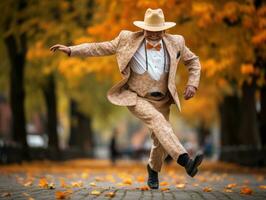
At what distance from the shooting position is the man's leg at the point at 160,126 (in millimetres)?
10359

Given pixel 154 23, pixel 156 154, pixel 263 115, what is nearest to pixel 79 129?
pixel 263 115

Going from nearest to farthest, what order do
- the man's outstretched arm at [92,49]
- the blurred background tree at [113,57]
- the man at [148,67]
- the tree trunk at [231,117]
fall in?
the man's outstretched arm at [92,49] → the man at [148,67] → the blurred background tree at [113,57] → the tree trunk at [231,117]

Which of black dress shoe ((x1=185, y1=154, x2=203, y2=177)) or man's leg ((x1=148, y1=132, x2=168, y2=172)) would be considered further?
man's leg ((x1=148, y1=132, x2=168, y2=172))

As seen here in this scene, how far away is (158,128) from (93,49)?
1382 mm

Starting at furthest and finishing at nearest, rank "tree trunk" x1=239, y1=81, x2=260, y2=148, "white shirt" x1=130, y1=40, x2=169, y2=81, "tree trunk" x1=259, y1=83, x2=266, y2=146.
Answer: "tree trunk" x1=239, y1=81, x2=260, y2=148, "tree trunk" x1=259, y1=83, x2=266, y2=146, "white shirt" x1=130, y1=40, x2=169, y2=81

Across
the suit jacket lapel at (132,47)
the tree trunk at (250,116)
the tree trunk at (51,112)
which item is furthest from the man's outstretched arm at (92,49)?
the tree trunk at (51,112)

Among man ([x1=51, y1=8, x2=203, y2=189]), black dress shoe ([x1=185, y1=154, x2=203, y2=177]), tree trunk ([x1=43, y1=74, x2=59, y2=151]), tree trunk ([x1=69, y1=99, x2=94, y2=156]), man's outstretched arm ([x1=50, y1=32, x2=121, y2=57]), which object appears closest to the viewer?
black dress shoe ([x1=185, y1=154, x2=203, y2=177])

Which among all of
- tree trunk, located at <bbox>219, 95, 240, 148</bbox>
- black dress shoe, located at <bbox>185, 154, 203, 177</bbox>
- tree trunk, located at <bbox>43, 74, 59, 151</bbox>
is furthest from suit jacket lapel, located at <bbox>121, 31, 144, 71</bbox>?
tree trunk, located at <bbox>219, 95, 240, 148</bbox>

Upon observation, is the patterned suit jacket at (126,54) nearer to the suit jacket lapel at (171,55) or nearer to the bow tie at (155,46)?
the suit jacket lapel at (171,55)

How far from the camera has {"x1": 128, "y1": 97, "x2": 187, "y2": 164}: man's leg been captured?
1036 cm

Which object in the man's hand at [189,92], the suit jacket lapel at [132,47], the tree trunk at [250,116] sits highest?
the suit jacket lapel at [132,47]

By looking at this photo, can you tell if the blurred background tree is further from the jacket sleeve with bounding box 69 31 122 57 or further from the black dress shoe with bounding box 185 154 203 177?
the black dress shoe with bounding box 185 154 203 177

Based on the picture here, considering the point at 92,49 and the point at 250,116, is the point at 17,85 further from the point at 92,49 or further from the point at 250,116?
the point at 92,49

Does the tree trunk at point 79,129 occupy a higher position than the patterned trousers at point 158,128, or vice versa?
the patterned trousers at point 158,128
